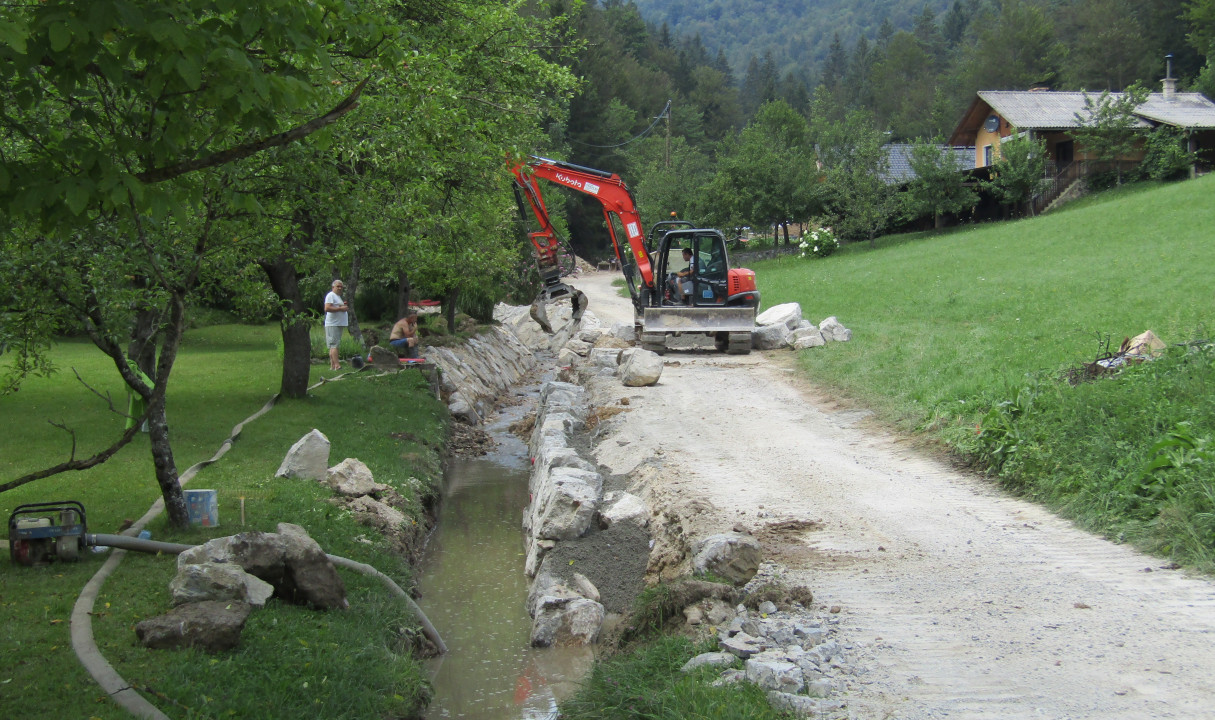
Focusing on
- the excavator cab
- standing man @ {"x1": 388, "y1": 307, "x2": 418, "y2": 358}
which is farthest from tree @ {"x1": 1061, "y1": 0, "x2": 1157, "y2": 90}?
standing man @ {"x1": 388, "y1": 307, "x2": 418, "y2": 358}

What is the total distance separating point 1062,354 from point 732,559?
8.68 m

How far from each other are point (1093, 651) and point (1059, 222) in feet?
117

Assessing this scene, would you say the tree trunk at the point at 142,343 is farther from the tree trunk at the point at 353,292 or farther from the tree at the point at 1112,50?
the tree at the point at 1112,50

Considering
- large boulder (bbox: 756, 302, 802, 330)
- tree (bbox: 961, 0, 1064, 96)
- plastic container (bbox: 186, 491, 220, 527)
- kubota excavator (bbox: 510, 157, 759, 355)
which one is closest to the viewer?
plastic container (bbox: 186, 491, 220, 527)

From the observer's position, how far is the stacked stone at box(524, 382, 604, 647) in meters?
8.09

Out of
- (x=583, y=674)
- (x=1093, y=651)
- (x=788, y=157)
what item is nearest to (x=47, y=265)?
(x=583, y=674)

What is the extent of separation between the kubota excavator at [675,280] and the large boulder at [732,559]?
1302 cm

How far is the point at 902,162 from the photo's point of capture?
2382 inches

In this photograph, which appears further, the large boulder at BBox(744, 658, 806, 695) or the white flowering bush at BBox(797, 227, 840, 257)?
the white flowering bush at BBox(797, 227, 840, 257)

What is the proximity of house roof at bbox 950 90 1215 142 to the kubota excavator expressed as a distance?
34.8 metres

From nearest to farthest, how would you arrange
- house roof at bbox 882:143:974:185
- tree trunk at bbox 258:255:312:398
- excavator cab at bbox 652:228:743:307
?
tree trunk at bbox 258:255:312:398 → excavator cab at bbox 652:228:743:307 → house roof at bbox 882:143:974:185

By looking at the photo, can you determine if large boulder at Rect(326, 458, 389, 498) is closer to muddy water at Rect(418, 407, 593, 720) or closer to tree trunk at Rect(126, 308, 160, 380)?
muddy water at Rect(418, 407, 593, 720)

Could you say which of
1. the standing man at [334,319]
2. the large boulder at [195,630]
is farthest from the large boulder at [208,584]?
the standing man at [334,319]

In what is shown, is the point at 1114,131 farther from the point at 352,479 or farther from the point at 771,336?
the point at 352,479
